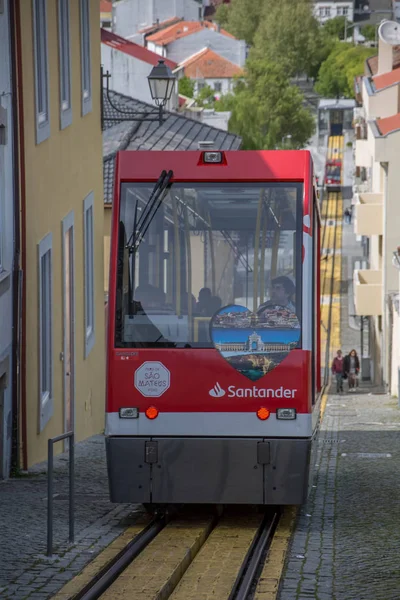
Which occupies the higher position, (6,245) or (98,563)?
(6,245)

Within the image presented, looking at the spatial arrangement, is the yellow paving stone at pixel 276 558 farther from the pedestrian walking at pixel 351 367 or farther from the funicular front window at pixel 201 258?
the pedestrian walking at pixel 351 367

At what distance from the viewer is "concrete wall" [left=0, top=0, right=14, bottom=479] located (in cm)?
1390

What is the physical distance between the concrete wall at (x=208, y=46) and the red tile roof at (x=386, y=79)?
3335 inches

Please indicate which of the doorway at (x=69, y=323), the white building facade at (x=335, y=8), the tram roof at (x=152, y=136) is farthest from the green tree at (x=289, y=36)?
the doorway at (x=69, y=323)

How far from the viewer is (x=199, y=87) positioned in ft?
439

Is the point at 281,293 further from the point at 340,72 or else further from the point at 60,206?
the point at 340,72

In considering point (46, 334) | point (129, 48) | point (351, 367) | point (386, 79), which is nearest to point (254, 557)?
point (46, 334)

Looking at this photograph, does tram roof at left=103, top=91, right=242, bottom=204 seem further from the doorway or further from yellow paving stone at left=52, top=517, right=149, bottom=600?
yellow paving stone at left=52, top=517, right=149, bottom=600

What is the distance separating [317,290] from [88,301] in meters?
9.96

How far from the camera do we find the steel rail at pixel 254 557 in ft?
28.6

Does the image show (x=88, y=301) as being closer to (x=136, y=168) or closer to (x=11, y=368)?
(x=11, y=368)

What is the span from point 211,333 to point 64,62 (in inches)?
338

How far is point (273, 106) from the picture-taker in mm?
119938

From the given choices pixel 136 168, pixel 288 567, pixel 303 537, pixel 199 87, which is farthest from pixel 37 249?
pixel 199 87
